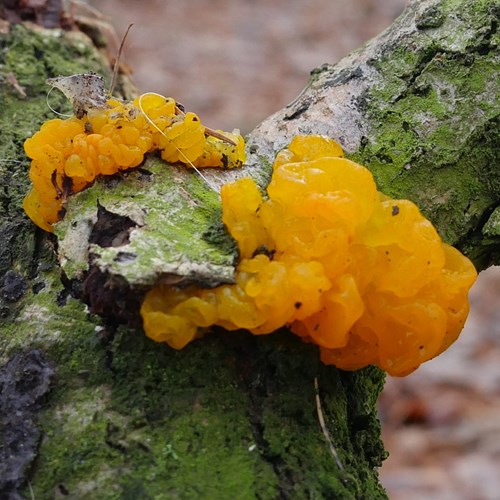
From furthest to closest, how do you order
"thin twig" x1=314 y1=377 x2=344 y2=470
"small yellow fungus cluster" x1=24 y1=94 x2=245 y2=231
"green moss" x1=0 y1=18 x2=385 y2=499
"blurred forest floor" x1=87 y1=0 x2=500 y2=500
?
"blurred forest floor" x1=87 y1=0 x2=500 y2=500, "small yellow fungus cluster" x1=24 y1=94 x2=245 y2=231, "thin twig" x1=314 y1=377 x2=344 y2=470, "green moss" x1=0 y1=18 x2=385 y2=499

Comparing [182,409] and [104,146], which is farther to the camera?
[104,146]

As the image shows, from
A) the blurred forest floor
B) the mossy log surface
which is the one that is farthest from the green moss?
the blurred forest floor

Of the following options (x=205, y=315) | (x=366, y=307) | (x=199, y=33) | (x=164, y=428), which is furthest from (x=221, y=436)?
(x=199, y=33)

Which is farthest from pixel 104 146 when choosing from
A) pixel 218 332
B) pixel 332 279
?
pixel 332 279

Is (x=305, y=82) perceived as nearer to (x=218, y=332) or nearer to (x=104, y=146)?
(x=104, y=146)

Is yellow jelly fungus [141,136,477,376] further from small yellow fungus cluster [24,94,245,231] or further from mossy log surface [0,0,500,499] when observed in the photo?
small yellow fungus cluster [24,94,245,231]

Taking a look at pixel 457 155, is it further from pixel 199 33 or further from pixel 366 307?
pixel 199 33
